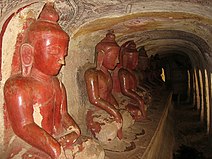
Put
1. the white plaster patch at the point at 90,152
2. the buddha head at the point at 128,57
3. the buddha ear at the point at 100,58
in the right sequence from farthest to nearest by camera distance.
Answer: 1. the buddha head at the point at 128,57
2. the buddha ear at the point at 100,58
3. the white plaster patch at the point at 90,152

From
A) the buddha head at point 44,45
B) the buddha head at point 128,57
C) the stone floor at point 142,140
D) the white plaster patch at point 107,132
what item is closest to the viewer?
the buddha head at point 44,45

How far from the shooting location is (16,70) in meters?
2.42

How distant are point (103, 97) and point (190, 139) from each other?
468 cm

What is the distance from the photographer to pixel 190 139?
291 inches

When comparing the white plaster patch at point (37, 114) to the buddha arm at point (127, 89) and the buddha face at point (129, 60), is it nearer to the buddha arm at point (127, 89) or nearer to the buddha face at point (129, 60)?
the buddha arm at point (127, 89)

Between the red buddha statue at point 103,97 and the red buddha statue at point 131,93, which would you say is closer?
the red buddha statue at point 103,97

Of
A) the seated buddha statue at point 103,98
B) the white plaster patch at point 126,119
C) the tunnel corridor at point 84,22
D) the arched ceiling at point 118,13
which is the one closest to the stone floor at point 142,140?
the white plaster patch at point 126,119

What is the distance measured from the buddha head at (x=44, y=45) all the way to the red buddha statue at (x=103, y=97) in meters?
1.24

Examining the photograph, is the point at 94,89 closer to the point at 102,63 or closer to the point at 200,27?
the point at 102,63

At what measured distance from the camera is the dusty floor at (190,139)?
638 cm

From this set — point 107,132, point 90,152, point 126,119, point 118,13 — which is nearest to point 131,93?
point 126,119

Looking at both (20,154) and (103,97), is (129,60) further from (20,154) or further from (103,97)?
(20,154)

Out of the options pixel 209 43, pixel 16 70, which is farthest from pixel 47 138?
pixel 209 43

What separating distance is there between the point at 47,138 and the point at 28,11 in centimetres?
122
